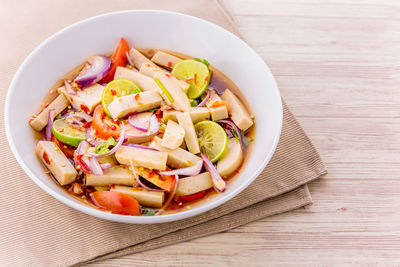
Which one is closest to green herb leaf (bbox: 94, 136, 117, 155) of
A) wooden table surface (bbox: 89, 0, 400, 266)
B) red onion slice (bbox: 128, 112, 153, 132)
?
red onion slice (bbox: 128, 112, 153, 132)

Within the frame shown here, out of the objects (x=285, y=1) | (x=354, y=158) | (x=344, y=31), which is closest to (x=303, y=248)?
(x=354, y=158)

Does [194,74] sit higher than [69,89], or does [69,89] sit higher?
[69,89]

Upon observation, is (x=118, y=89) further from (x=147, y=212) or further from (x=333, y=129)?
(x=333, y=129)

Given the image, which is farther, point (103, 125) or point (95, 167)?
point (103, 125)

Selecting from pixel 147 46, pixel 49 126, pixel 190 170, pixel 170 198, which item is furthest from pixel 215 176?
pixel 147 46

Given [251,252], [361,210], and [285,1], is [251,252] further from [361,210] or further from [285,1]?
[285,1]
